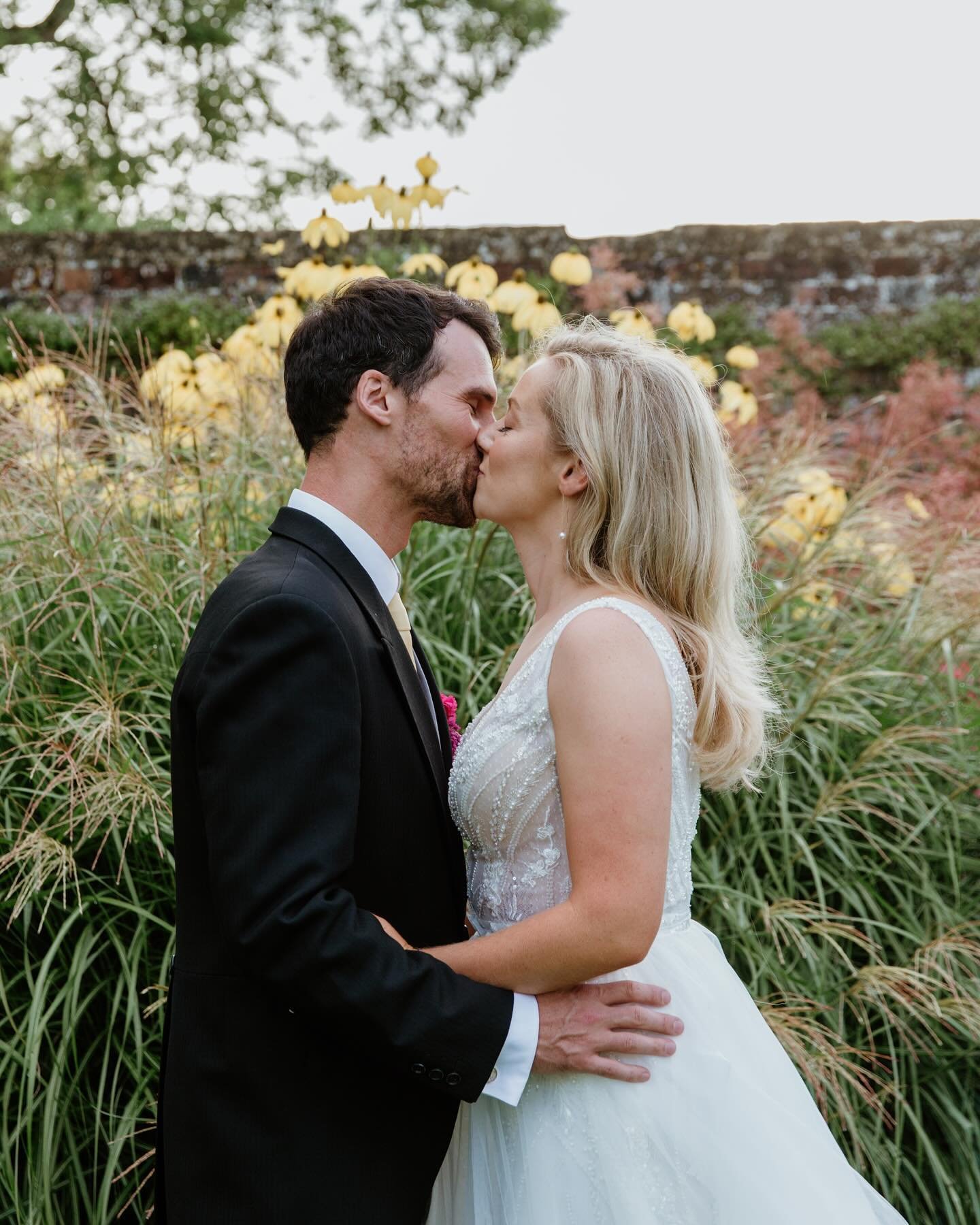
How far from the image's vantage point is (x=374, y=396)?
7.22ft

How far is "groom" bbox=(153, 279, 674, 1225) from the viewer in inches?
67.6

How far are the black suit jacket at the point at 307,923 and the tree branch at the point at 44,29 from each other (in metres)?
14.2

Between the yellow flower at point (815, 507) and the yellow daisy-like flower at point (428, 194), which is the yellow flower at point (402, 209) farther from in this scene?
the yellow flower at point (815, 507)

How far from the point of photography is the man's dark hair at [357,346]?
221cm

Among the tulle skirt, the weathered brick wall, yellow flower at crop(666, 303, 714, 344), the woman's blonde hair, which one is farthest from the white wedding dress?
the weathered brick wall

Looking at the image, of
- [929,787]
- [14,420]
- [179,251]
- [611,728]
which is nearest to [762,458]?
[929,787]

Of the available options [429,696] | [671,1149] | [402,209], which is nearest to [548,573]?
[429,696]

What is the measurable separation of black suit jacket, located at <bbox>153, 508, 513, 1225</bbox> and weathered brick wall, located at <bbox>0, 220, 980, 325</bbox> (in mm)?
7266

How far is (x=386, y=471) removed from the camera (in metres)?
2.21

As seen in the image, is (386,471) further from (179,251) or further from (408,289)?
(179,251)

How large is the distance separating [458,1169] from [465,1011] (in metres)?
Result: 0.46

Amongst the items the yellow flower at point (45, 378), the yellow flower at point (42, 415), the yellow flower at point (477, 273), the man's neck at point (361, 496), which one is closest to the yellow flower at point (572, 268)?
the yellow flower at point (477, 273)

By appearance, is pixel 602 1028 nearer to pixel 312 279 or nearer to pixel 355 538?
pixel 355 538

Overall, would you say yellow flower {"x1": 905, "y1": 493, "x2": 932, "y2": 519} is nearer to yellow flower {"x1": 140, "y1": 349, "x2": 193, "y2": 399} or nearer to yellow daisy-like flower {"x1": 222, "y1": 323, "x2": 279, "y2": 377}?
yellow daisy-like flower {"x1": 222, "y1": 323, "x2": 279, "y2": 377}
